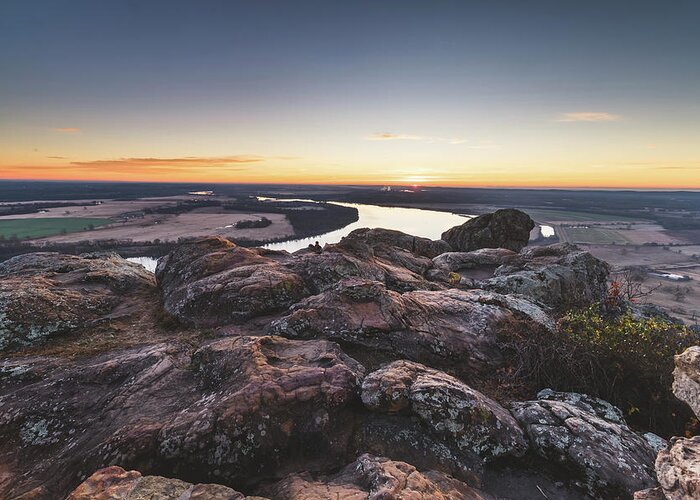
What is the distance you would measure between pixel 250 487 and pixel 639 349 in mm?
8124

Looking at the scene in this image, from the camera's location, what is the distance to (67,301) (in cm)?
938

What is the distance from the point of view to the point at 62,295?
375 inches

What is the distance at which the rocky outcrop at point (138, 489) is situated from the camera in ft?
12.2

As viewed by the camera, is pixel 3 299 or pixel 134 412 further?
pixel 3 299

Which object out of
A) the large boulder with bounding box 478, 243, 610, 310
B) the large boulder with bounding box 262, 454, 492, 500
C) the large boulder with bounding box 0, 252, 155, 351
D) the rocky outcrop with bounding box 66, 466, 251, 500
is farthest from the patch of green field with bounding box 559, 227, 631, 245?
the rocky outcrop with bounding box 66, 466, 251, 500

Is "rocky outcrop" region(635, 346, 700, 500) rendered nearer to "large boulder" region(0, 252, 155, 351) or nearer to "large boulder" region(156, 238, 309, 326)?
"large boulder" region(156, 238, 309, 326)

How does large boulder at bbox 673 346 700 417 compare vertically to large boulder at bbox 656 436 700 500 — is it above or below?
above

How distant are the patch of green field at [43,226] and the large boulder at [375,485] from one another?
126475mm

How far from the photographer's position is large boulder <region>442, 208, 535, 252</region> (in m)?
27.6

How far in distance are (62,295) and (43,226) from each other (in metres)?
140

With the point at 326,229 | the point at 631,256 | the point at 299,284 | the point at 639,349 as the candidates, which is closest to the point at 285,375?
the point at 299,284

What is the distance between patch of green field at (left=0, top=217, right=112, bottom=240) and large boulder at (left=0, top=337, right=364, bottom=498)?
Result: 12201 cm

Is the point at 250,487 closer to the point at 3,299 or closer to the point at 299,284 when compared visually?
the point at 299,284

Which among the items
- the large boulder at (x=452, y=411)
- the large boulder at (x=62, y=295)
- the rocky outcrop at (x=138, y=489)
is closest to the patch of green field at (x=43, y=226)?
the large boulder at (x=62, y=295)
